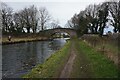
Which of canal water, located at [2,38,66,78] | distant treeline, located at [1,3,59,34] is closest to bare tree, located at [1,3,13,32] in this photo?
distant treeline, located at [1,3,59,34]

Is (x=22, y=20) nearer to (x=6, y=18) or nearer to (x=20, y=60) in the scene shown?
(x=6, y=18)

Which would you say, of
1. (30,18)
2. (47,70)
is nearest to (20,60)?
(47,70)

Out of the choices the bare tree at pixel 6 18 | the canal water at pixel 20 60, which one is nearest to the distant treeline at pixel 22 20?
the bare tree at pixel 6 18

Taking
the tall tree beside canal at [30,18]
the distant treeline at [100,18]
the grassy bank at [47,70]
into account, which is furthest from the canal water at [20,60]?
the tall tree beside canal at [30,18]

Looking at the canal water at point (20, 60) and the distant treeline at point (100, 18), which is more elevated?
the distant treeline at point (100, 18)

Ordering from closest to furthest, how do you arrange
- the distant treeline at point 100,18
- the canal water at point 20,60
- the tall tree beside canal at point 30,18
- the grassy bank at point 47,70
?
the grassy bank at point 47,70
the canal water at point 20,60
the distant treeline at point 100,18
the tall tree beside canal at point 30,18

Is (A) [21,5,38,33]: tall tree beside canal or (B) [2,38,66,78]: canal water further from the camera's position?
(A) [21,5,38,33]: tall tree beside canal

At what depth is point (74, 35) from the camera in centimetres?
10456

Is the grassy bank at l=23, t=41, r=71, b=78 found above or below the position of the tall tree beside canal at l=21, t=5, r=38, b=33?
below

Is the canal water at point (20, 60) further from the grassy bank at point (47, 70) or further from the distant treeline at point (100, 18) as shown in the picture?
the distant treeline at point (100, 18)

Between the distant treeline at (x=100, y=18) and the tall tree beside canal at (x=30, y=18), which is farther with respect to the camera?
the tall tree beside canal at (x=30, y=18)

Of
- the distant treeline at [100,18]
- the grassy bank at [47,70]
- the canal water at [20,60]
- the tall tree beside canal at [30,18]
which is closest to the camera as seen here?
the grassy bank at [47,70]

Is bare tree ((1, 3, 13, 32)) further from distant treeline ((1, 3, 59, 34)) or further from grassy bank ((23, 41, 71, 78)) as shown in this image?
grassy bank ((23, 41, 71, 78))

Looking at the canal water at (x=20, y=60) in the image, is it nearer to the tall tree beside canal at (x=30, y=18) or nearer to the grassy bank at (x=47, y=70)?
the grassy bank at (x=47, y=70)
